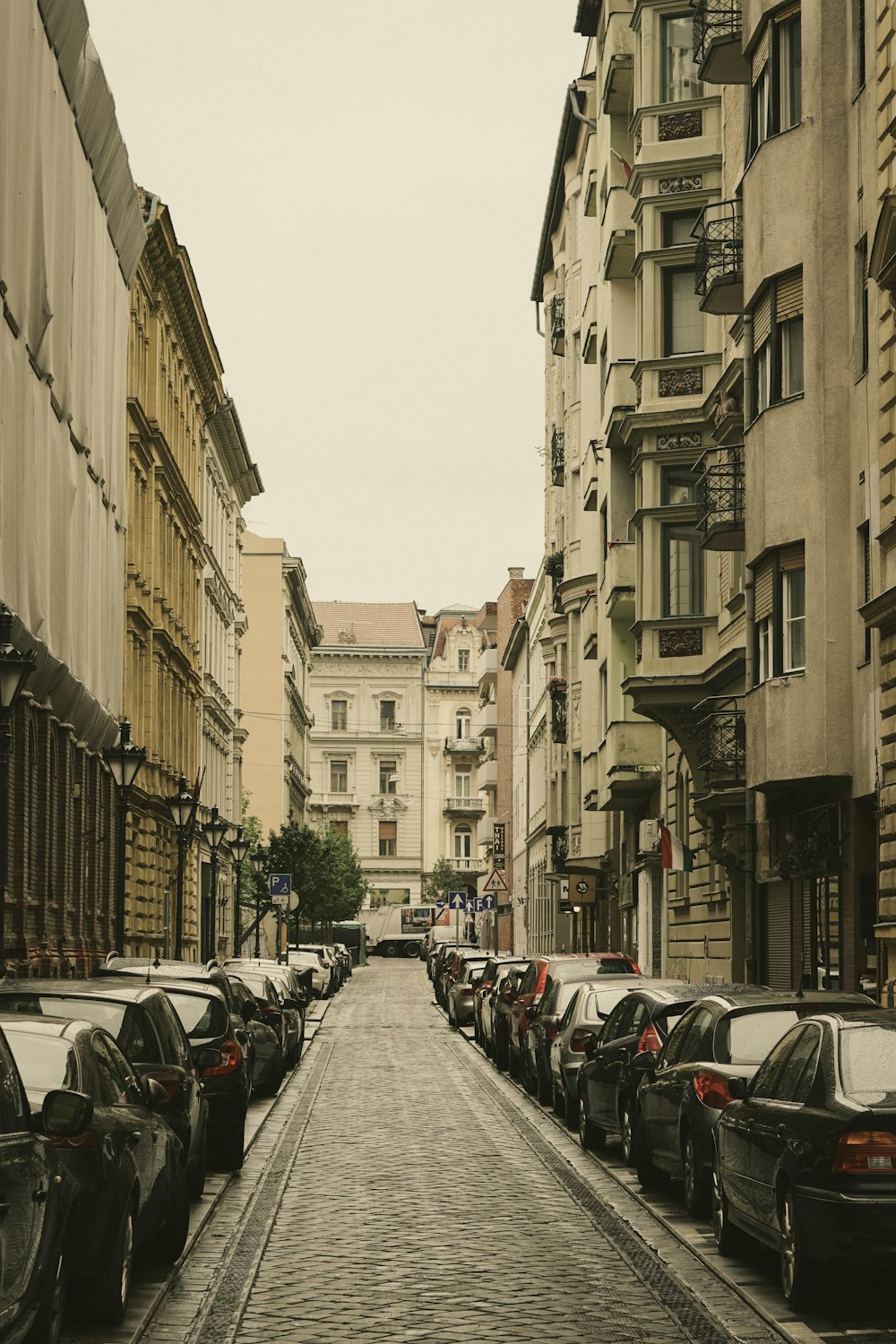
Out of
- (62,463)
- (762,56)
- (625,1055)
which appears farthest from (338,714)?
(625,1055)

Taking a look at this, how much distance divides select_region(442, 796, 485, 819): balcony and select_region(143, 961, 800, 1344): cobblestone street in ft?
366

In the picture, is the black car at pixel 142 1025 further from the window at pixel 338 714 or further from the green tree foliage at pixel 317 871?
the window at pixel 338 714

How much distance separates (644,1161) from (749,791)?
1265cm

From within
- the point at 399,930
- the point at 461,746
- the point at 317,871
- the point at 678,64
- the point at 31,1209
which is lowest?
the point at 399,930

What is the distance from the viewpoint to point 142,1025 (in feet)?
44.2

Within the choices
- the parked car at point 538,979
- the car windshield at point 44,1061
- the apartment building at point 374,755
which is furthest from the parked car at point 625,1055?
the apartment building at point 374,755

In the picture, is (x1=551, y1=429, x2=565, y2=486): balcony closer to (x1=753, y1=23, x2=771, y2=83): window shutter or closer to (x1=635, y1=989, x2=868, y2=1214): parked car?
(x1=753, y1=23, x2=771, y2=83): window shutter

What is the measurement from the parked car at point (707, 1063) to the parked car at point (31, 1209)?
19.2 feet

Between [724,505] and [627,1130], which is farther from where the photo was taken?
[724,505]

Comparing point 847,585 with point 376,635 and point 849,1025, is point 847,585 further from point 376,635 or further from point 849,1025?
point 376,635

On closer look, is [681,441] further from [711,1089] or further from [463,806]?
[463,806]

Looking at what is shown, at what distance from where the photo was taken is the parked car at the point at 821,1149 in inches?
385

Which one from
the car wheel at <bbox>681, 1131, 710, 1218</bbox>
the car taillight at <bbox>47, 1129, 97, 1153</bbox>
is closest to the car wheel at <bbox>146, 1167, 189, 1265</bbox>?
the car taillight at <bbox>47, 1129, 97, 1153</bbox>

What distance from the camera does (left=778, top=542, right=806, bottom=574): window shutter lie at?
25500 millimetres
